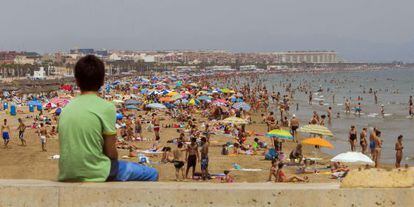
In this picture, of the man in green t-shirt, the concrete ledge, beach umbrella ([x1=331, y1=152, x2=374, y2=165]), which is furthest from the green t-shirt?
beach umbrella ([x1=331, y1=152, x2=374, y2=165])

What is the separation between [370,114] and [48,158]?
27.9 m

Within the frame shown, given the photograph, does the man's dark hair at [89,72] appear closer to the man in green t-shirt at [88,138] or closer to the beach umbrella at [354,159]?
the man in green t-shirt at [88,138]

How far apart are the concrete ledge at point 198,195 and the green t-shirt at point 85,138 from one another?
139 millimetres

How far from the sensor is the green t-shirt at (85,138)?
311 cm

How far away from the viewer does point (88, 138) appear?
3.11 meters

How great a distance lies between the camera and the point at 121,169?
10.5 ft

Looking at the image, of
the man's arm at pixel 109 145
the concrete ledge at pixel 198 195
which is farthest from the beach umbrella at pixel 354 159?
the man's arm at pixel 109 145

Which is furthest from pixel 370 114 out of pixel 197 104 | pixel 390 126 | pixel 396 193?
pixel 396 193

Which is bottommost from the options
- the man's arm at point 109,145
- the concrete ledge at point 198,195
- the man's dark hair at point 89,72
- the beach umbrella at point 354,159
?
the beach umbrella at point 354,159

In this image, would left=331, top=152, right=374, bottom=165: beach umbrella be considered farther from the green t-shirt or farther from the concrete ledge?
the green t-shirt

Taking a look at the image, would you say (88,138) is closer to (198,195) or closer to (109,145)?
(109,145)

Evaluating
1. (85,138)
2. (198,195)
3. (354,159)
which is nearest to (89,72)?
(85,138)

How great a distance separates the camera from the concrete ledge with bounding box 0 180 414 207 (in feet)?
9.61

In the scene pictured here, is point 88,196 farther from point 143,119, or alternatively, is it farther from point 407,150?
point 143,119
